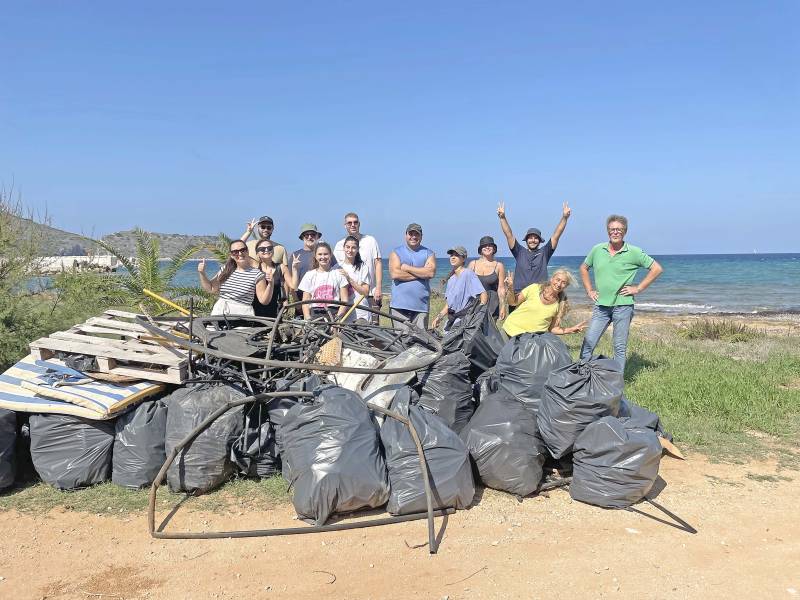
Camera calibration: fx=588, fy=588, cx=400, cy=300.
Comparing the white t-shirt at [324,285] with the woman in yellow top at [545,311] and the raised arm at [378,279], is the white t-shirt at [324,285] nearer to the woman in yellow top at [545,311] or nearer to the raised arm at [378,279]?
the raised arm at [378,279]

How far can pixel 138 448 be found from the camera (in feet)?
13.5

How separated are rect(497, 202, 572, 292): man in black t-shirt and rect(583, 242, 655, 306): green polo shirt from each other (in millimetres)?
782

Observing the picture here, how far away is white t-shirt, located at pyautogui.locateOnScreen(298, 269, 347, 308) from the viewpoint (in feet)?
→ 19.9

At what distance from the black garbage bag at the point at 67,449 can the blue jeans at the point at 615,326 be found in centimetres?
459

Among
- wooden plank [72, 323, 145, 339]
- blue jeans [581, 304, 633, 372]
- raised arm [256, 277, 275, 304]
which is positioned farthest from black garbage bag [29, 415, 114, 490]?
blue jeans [581, 304, 633, 372]

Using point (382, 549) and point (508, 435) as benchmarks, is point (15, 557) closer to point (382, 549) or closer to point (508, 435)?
point (382, 549)

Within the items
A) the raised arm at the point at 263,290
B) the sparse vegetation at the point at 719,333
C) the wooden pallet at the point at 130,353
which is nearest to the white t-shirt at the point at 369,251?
the raised arm at the point at 263,290

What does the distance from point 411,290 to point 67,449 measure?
145 inches

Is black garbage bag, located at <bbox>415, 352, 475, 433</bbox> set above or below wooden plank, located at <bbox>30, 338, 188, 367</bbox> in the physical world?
below

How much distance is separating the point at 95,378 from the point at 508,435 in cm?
307

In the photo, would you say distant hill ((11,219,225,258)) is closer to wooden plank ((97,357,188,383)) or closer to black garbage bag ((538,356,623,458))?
wooden plank ((97,357,188,383))

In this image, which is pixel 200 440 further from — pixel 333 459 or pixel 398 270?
pixel 398 270

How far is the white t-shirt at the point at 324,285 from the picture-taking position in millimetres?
6070

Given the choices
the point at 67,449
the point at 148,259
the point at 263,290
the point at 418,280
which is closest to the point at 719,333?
the point at 418,280
